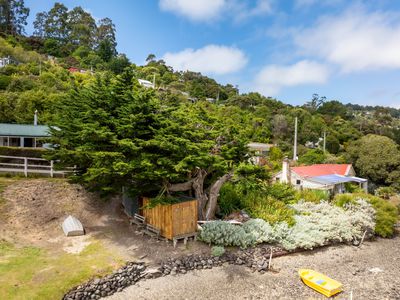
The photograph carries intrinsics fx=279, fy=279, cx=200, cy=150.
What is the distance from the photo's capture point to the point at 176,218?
12.8 m

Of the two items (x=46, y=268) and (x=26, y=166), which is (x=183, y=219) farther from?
(x=26, y=166)

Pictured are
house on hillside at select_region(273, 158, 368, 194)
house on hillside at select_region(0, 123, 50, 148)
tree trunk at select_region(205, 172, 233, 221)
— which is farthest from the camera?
house on hillside at select_region(273, 158, 368, 194)

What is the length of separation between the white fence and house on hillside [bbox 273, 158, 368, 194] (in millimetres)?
18102

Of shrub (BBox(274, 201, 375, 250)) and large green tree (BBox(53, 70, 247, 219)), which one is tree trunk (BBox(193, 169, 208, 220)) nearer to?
large green tree (BBox(53, 70, 247, 219))

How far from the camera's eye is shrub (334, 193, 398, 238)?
17.5 metres

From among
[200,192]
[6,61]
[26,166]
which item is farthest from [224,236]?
[6,61]

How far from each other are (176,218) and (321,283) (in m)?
6.45

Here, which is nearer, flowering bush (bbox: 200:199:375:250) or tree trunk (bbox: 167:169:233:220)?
flowering bush (bbox: 200:199:375:250)

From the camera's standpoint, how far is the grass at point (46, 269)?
30.1 feet

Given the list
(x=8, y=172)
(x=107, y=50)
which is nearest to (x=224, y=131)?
(x=8, y=172)

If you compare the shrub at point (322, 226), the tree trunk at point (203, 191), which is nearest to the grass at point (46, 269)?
the tree trunk at point (203, 191)

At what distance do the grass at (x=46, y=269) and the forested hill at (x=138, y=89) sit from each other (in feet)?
26.1

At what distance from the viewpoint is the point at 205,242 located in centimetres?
1317

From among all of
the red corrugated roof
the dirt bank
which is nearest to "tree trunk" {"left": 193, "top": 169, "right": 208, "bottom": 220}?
the dirt bank
